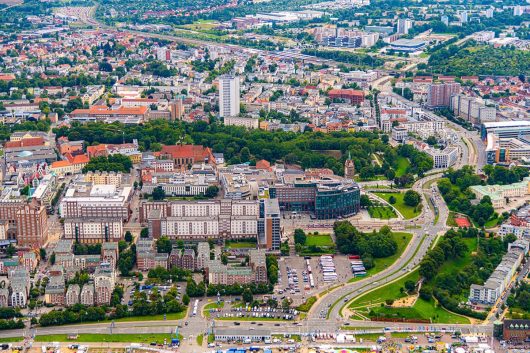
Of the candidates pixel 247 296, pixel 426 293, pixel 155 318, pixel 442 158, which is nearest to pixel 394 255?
pixel 426 293

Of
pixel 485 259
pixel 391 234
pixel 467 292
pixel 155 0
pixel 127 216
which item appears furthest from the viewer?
pixel 155 0

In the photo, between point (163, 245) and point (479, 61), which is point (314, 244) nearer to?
point (163, 245)

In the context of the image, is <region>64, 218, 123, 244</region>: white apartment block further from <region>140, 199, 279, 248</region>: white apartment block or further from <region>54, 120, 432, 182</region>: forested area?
<region>54, 120, 432, 182</region>: forested area

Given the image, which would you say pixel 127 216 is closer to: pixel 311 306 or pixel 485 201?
pixel 311 306

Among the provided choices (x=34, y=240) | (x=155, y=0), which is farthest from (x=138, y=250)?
(x=155, y=0)

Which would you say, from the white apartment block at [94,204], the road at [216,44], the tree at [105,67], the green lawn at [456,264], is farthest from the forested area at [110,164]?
the road at [216,44]

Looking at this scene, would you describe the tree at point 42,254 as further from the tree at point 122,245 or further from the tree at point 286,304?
the tree at point 286,304
